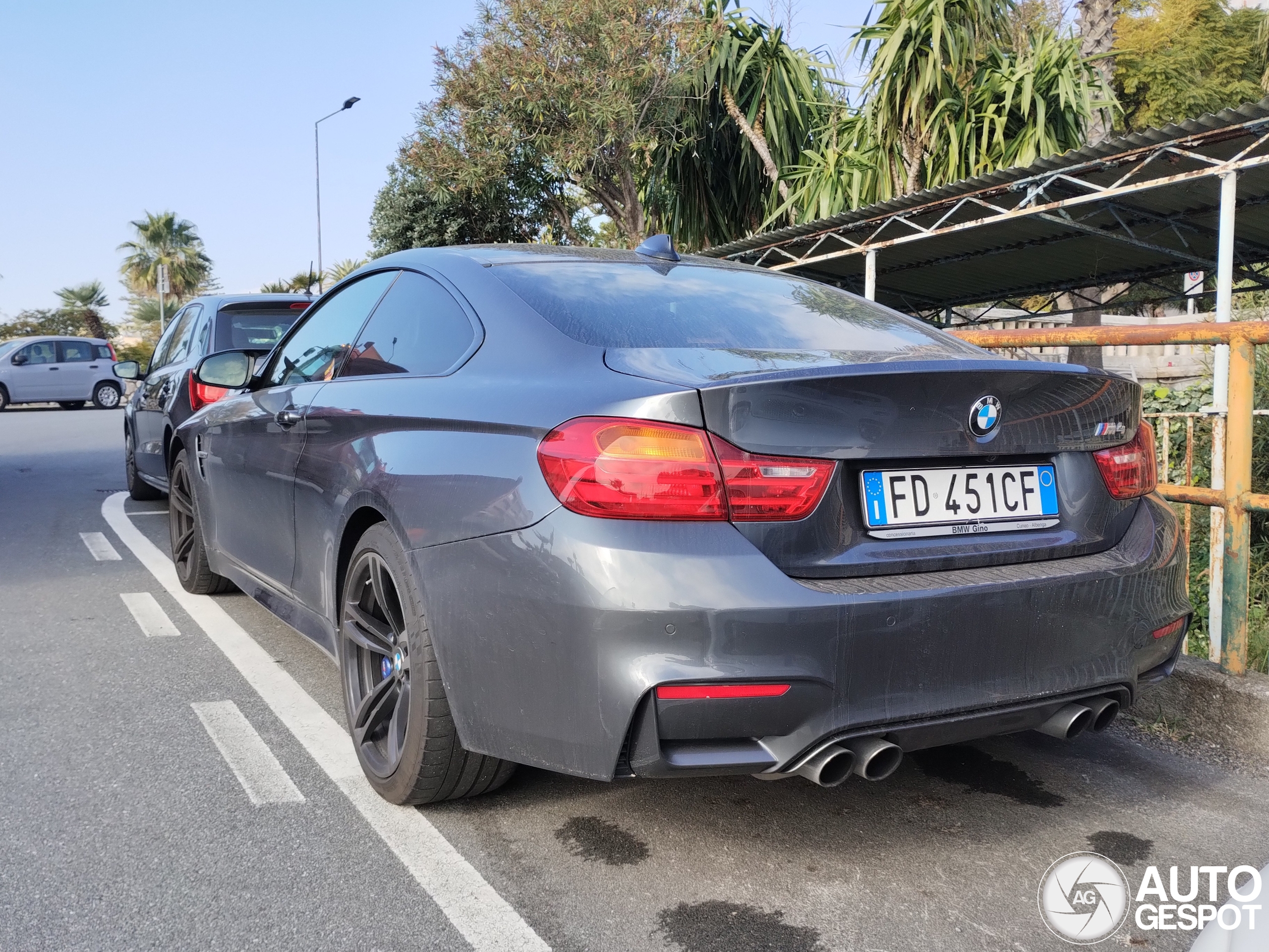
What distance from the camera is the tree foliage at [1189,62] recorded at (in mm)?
32125

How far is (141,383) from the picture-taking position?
881 cm

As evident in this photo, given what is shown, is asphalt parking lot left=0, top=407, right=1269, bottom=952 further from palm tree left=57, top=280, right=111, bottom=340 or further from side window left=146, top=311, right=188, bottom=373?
palm tree left=57, top=280, right=111, bottom=340

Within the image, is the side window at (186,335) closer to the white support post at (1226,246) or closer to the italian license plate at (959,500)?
the italian license plate at (959,500)

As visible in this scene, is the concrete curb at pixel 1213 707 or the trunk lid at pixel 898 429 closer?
the trunk lid at pixel 898 429

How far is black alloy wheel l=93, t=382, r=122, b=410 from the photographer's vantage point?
89.9ft

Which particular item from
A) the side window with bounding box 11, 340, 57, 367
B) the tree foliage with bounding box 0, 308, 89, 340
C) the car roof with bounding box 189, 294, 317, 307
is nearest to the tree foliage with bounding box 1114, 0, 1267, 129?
the side window with bounding box 11, 340, 57, 367

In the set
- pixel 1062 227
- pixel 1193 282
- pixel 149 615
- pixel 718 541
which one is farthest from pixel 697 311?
pixel 1193 282

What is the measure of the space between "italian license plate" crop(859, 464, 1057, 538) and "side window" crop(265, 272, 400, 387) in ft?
5.98

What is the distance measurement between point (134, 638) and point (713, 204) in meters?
17.7

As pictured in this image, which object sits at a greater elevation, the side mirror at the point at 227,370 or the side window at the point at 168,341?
the side window at the point at 168,341

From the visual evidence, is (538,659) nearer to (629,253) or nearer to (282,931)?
(282,931)

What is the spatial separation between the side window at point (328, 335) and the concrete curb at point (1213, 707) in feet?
8.63

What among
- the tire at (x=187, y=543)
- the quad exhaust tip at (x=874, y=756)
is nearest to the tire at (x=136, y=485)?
the tire at (x=187, y=543)

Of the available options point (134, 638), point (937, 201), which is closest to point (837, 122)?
point (937, 201)
